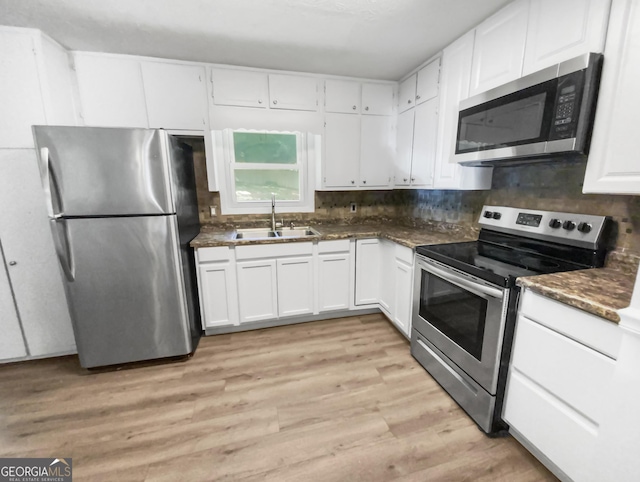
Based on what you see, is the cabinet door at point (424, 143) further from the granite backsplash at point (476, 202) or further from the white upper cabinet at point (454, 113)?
the granite backsplash at point (476, 202)

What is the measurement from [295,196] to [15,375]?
8.96ft

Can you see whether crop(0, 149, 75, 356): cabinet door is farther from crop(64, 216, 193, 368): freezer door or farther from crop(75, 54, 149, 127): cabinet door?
crop(75, 54, 149, 127): cabinet door

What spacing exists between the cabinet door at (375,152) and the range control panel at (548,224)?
1154 mm

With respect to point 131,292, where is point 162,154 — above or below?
above

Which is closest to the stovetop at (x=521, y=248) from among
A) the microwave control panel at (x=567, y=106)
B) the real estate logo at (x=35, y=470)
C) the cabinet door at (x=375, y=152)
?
the microwave control panel at (x=567, y=106)

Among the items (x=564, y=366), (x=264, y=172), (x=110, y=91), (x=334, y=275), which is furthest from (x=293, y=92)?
(x=564, y=366)

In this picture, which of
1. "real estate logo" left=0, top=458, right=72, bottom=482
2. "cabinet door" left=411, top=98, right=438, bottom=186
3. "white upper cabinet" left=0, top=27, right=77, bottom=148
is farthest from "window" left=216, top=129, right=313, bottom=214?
"real estate logo" left=0, top=458, right=72, bottom=482

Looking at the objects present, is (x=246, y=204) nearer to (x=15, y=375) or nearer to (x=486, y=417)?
(x=15, y=375)

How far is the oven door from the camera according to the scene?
4.57 ft

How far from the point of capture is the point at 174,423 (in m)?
1.59

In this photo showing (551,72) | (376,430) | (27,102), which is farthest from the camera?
(27,102)

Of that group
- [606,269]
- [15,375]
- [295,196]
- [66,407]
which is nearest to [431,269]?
[606,269]

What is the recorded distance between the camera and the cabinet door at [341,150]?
8.94 feet

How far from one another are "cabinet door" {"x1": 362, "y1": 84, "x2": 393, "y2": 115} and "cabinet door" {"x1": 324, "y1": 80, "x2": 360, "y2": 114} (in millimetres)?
80
